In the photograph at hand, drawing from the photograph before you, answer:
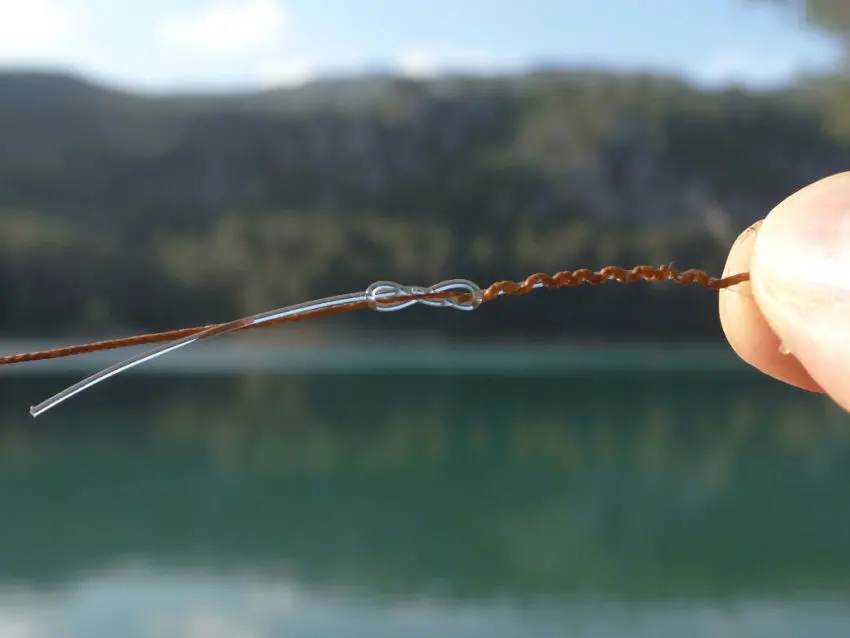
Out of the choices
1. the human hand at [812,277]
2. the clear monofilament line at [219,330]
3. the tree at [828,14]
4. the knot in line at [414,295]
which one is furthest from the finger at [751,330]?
the tree at [828,14]

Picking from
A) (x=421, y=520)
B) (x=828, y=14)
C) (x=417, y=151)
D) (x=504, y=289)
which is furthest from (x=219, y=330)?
(x=417, y=151)

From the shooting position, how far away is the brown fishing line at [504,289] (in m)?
0.77

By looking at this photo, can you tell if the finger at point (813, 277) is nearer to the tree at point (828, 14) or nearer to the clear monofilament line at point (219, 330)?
the clear monofilament line at point (219, 330)

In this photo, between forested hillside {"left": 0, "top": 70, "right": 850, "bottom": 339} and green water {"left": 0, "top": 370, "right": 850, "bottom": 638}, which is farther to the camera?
forested hillside {"left": 0, "top": 70, "right": 850, "bottom": 339}

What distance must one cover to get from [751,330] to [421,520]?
5.77 meters

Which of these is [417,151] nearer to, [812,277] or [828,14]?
[828,14]

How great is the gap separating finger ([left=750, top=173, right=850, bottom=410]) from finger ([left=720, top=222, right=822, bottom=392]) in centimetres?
8

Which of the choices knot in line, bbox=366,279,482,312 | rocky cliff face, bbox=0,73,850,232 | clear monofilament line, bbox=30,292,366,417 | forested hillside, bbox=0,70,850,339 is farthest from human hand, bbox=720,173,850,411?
rocky cliff face, bbox=0,73,850,232

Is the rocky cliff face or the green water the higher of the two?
the rocky cliff face

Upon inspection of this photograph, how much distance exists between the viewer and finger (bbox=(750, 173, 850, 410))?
69 cm

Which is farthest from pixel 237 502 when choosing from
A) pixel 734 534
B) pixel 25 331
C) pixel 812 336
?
pixel 25 331

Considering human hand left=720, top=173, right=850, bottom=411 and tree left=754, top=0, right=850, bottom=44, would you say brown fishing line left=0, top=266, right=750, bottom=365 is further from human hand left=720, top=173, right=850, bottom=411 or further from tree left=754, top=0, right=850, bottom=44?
tree left=754, top=0, right=850, bottom=44

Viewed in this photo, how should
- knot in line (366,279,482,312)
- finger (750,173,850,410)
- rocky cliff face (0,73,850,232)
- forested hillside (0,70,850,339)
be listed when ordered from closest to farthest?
1. finger (750,173,850,410)
2. knot in line (366,279,482,312)
3. forested hillside (0,70,850,339)
4. rocky cliff face (0,73,850,232)

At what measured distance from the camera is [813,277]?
708 millimetres
